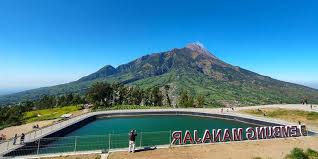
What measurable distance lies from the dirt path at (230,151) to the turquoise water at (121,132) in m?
3.00

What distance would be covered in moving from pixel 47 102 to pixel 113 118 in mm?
90671

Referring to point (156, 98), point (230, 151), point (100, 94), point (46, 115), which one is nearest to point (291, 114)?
point (230, 151)

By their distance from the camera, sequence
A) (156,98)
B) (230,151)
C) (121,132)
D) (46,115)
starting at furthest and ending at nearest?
(156,98) → (46,115) → (121,132) → (230,151)

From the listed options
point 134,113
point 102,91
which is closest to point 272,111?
point 134,113

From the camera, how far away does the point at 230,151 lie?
24688 mm

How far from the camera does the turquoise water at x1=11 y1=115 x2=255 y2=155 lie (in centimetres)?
3173

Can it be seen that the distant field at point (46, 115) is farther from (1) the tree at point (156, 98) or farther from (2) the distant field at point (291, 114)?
(2) the distant field at point (291, 114)

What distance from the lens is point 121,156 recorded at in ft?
73.7

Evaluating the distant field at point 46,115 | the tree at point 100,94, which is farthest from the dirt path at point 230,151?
the tree at point 100,94

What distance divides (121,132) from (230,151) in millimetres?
30047

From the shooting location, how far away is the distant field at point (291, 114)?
182ft

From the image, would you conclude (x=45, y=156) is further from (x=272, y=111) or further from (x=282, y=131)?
(x=272, y=111)

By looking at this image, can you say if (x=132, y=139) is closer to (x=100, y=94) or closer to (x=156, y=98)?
(x=156, y=98)

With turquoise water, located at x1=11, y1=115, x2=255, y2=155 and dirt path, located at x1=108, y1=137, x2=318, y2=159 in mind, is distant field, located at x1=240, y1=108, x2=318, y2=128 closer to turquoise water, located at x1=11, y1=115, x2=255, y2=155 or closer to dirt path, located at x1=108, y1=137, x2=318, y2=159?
turquoise water, located at x1=11, y1=115, x2=255, y2=155
